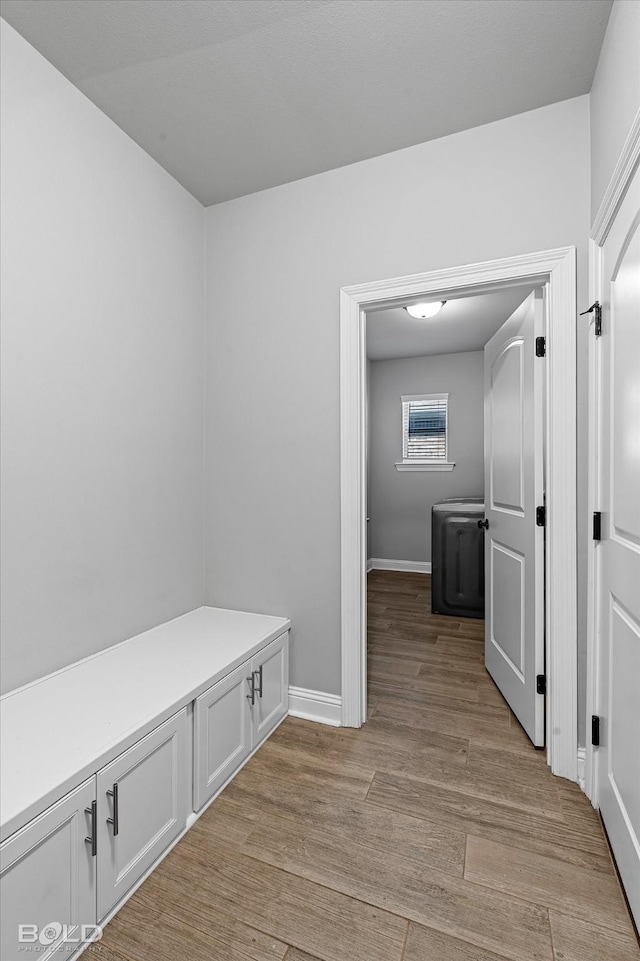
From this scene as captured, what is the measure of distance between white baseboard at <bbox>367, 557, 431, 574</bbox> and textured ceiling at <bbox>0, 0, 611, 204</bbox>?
453 centimetres

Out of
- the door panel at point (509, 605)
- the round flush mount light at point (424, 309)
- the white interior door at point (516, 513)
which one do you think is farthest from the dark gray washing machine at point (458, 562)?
the round flush mount light at point (424, 309)

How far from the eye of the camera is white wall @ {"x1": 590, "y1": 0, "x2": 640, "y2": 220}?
1221mm

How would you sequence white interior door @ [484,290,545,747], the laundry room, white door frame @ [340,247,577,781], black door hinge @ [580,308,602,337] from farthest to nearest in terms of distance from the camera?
the laundry room, white interior door @ [484,290,545,747], white door frame @ [340,247,577,781], black door hinge @ [580,308,602,337]

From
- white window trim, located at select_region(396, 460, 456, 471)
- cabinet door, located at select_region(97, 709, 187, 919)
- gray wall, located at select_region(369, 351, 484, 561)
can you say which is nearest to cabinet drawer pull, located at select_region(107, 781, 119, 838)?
cabinet door, located at select_region(97, 709, 187, 919)

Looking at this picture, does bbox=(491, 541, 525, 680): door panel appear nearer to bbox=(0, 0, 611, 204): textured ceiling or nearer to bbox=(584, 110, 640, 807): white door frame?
bbox=(584, 110, 640, 807): white door frame

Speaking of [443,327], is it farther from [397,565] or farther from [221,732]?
[221,732]

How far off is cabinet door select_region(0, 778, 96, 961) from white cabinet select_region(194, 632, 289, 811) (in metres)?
0.49

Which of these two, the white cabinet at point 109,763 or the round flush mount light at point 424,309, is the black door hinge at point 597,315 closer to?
the white cabinet at point 109,763

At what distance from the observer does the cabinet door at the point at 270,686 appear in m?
2.06

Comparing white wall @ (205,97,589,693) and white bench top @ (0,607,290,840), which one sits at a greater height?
white wall @ (205,97,589,693)

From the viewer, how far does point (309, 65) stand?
5.65 ft

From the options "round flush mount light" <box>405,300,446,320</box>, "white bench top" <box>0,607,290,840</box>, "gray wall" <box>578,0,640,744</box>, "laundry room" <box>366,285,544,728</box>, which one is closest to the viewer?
"white bench top" <box>0,607,290,840</box>

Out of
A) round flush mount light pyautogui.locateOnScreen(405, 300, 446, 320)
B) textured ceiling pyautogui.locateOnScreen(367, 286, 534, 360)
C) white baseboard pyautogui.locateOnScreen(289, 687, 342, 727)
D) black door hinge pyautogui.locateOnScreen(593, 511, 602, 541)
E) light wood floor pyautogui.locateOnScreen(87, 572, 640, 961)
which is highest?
textured ceiling pyautogui.locateOnScreen(367, 286, 534, 360)

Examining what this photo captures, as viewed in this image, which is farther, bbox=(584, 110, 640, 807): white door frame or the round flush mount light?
the round flush mount light
